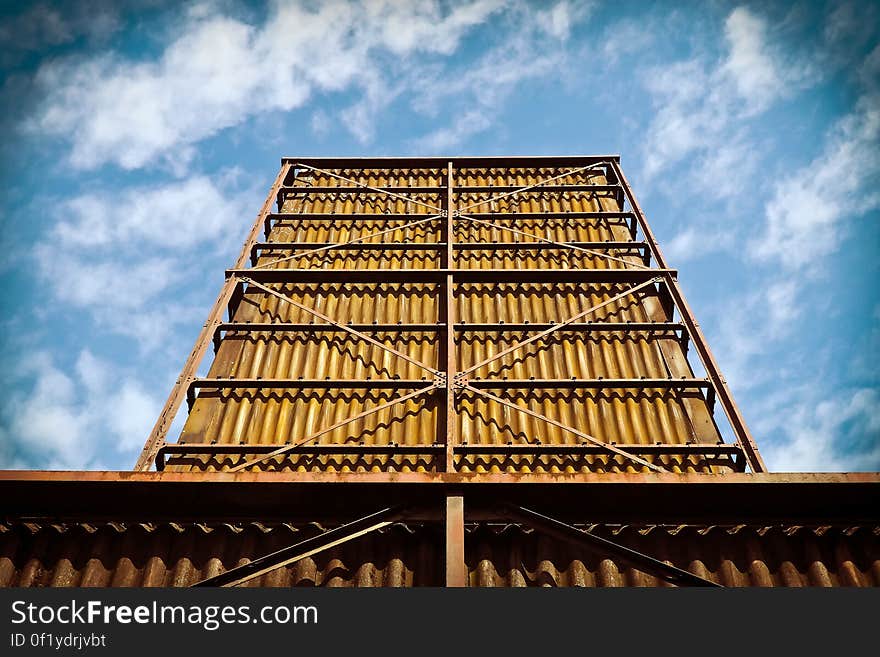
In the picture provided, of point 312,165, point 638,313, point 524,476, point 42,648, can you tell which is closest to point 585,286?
point 638,313

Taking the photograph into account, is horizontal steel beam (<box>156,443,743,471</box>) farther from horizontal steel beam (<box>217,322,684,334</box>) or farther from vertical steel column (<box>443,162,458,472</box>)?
horizontal steel beam (<box>217,322,684,334</box>)

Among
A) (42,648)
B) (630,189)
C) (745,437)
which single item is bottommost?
(42,648)

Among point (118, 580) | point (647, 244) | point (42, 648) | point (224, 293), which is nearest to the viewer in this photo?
point (42, 648)

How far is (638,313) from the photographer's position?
1088cm

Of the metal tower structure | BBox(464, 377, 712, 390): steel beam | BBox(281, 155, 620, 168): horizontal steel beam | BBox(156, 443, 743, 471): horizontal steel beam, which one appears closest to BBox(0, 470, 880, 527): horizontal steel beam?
the metal tower structure

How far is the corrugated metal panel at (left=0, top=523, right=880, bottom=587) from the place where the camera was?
21.5 ft

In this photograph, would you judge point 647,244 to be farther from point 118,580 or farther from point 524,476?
point 118,580

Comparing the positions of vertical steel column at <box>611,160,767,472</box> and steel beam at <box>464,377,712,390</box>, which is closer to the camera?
vertical steel column at <box>611,160,767,472</box>

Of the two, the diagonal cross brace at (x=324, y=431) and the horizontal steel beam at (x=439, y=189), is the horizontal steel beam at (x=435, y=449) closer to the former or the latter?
the diagonal cross brace at (x=324, y=431)

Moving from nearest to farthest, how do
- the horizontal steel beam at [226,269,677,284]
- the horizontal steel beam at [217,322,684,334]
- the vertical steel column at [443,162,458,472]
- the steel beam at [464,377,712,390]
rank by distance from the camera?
the vertical steel column at [443,162,458,472]
the steel beam at [464,377,712,390]
the horizontal steel beam at [217,322,684,334]
the horizontal steel beam at [226,269,677,284]

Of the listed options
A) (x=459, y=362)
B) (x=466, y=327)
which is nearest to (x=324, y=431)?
(x=459, y=362)

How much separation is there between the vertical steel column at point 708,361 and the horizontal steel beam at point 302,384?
12.6 ft

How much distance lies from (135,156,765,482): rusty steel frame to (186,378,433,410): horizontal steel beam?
0.02m

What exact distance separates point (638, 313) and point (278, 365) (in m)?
5.77
